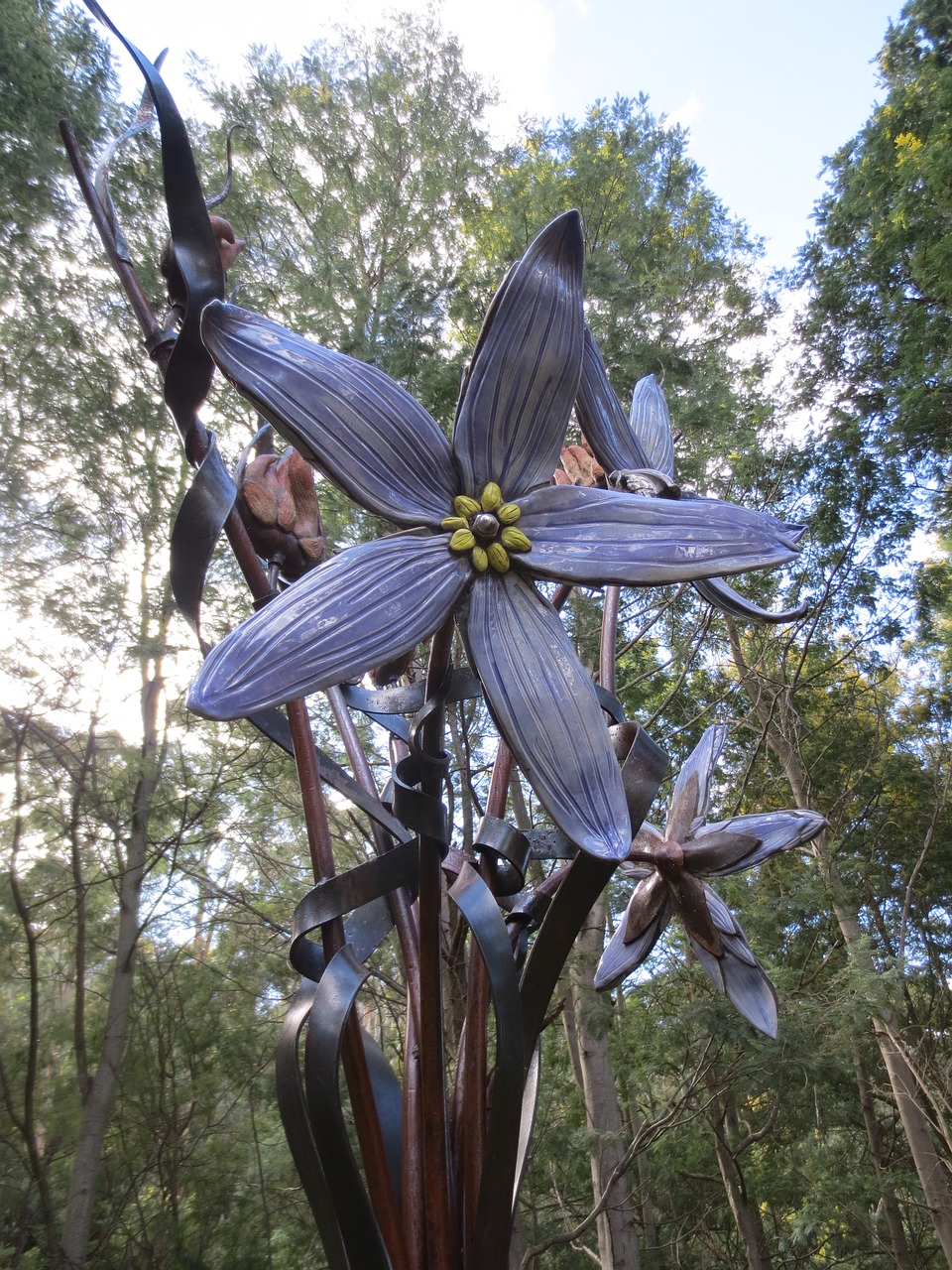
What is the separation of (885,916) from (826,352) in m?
3.26

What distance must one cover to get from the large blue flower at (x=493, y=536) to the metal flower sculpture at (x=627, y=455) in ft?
0.46

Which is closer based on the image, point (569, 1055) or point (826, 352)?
point (569, 1055)

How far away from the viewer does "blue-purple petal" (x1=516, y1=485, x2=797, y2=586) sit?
0.47m

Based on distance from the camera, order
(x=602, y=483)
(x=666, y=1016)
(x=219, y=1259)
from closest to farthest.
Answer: (x=602, y=483) → (x=666, y=1016) → (x=219, y=1259)

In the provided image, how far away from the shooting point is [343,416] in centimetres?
48

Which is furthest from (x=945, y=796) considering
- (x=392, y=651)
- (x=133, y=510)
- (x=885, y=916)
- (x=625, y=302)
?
(x=392, y=651)

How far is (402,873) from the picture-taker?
54 centimetres

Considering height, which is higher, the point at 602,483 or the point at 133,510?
the point at 133,510

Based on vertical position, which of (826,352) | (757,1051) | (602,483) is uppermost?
(826,352)

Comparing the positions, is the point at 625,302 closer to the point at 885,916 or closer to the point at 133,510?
the point at 133,510

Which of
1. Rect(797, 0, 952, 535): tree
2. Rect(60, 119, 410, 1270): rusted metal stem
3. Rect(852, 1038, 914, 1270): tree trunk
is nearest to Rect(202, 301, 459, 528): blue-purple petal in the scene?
Rect(60, 119, 410, 1270): rusted metal stem

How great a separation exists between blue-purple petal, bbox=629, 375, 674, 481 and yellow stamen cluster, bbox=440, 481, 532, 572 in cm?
27

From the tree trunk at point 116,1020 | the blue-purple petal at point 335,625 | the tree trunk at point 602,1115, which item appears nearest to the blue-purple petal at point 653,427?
the blue-purple petal at point 335,625

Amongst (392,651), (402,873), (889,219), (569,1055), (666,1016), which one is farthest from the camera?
(889,219)
